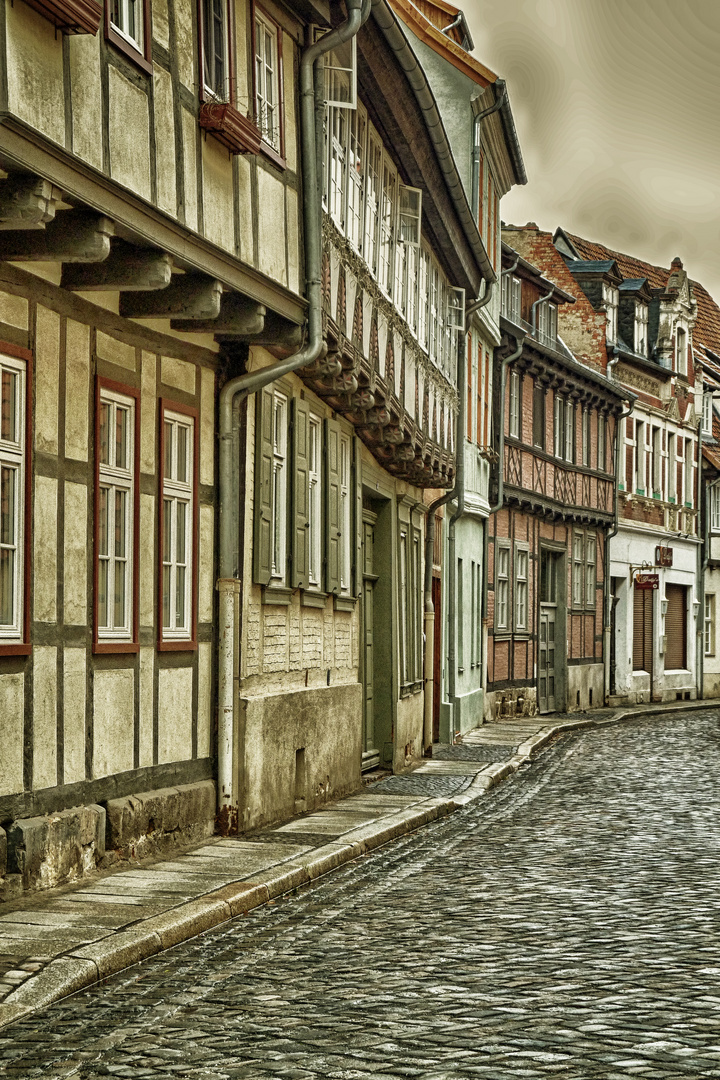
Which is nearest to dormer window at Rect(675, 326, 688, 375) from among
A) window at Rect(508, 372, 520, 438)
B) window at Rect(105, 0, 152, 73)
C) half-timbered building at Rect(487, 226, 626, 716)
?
half-timbered building at Rect(487, 226, 626, 716)

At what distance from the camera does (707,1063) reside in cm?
581

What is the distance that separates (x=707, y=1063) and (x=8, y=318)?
5498 mm

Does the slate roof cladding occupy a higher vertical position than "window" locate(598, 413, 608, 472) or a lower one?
higher

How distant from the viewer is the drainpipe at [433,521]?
23.4 m

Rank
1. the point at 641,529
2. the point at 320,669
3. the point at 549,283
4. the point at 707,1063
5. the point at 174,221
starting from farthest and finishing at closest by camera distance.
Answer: the point at 641,529, the point at 549,283, the point at 320,669, the point at 174,221, the point at 707,1063

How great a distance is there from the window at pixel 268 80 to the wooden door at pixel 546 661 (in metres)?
23.6

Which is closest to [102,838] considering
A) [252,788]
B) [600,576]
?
[252,788]

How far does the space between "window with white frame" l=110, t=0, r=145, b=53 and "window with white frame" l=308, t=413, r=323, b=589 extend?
604 cm

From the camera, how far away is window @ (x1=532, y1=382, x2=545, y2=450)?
34.2 meters

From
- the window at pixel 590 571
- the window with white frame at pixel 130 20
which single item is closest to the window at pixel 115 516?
the window with white frame at pixel 130 20

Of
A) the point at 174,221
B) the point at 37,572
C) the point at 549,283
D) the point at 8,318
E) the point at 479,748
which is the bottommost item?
the point at 479,748

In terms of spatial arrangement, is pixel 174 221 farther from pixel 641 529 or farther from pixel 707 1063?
pixel 641 529

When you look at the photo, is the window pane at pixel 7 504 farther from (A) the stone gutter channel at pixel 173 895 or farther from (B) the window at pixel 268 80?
(B) the window at pixel 268 80

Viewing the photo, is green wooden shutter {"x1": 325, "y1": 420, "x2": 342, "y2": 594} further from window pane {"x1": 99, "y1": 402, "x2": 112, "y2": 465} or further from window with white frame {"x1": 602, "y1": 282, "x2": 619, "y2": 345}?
window with white frame {"x1": 602, "y1": 282, "x2": 619, "y2": 345}
